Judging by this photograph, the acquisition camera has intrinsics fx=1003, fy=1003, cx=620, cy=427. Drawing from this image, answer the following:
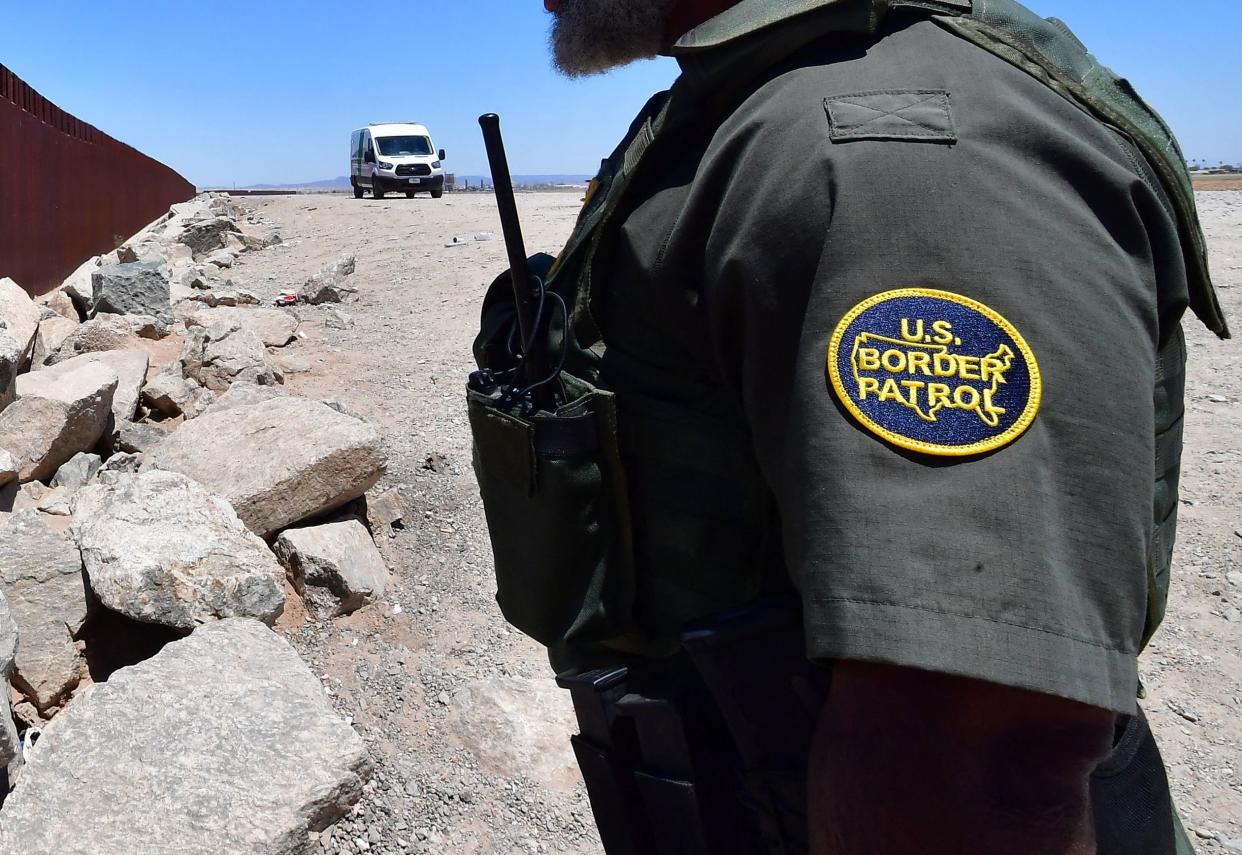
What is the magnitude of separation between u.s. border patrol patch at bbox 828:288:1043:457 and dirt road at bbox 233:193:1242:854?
2.15m

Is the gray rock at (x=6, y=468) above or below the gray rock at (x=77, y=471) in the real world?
above

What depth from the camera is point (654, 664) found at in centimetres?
120

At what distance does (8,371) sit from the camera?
168 inches

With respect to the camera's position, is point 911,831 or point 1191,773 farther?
point 1191,773

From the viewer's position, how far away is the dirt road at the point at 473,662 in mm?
2641

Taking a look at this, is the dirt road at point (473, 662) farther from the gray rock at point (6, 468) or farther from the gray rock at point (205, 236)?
the gray rock at point (205, 236)

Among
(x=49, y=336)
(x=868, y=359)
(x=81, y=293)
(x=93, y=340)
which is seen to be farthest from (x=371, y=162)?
(x=868, y=359)

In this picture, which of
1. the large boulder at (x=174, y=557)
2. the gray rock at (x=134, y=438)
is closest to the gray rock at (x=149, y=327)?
the gray rock at (x=134, y=438)

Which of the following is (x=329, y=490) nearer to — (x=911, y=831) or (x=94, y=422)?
(x=94, y=422)

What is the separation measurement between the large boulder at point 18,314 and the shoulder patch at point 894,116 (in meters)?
5.67

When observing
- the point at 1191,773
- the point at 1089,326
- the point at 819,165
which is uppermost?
the point at 819,165

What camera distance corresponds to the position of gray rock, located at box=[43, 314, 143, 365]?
593 centimetres

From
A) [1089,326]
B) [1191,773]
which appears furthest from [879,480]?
[1191,773]

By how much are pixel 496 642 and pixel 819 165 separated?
2867 millimetres
